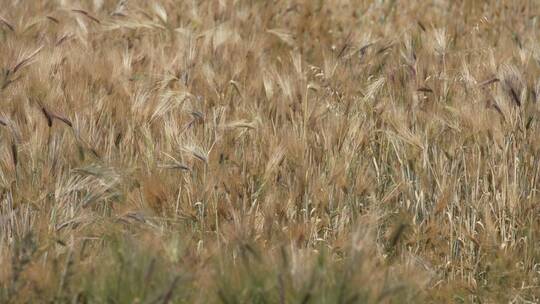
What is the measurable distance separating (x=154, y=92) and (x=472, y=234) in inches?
50.5

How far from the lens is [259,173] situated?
2826mm

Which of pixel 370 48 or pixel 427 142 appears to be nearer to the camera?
pixel 427 142

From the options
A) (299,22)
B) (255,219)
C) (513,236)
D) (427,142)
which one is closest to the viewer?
(255,219)

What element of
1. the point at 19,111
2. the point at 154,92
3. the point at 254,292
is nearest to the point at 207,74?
the point at 154,92

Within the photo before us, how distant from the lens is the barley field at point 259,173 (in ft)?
6.36

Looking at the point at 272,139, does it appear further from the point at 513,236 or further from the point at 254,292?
the point at 254,292

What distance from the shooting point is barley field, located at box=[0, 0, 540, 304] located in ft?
6.36

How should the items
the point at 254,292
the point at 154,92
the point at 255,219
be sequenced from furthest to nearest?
1. the point at 154,92
2. the point at 255,219
3. the point at 254,292

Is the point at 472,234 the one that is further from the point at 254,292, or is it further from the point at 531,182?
the point at 254,292

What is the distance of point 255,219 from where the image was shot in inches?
100

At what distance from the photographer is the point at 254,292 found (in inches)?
74.5

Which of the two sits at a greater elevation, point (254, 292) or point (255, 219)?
point (254, 292)

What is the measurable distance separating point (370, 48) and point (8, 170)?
2.01 meters

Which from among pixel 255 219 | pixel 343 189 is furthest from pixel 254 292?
pixel 343 189
